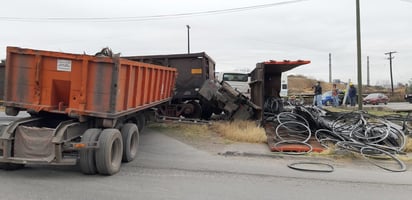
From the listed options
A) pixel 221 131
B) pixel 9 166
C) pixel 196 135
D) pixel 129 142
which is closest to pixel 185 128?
pixel 196 135

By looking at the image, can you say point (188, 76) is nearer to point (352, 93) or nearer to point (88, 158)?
point (88, 158)

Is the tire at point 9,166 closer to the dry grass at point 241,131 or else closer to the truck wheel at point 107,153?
the truck wheel at point 107,153

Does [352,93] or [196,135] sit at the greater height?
[352,93]

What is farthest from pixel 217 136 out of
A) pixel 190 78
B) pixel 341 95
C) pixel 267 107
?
pixel 341 95

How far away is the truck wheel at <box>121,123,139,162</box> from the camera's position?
8.27 meters

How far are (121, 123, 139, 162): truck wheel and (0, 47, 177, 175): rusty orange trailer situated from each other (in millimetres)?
342

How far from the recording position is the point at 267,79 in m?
17.5

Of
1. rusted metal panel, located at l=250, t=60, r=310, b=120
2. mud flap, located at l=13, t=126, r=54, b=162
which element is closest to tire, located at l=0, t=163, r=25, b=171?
mud flap, located at l=13, t=126, r=54, b=162

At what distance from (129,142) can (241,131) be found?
4391mm

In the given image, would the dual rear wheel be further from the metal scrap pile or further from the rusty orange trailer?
the metal scrap pile

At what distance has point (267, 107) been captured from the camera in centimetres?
1655

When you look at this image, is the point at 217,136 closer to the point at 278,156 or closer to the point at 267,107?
the point at 278,156

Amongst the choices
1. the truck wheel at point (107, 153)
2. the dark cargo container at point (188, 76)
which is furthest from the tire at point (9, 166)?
the dark cargo container at point (188, 76)

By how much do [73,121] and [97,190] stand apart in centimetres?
180
